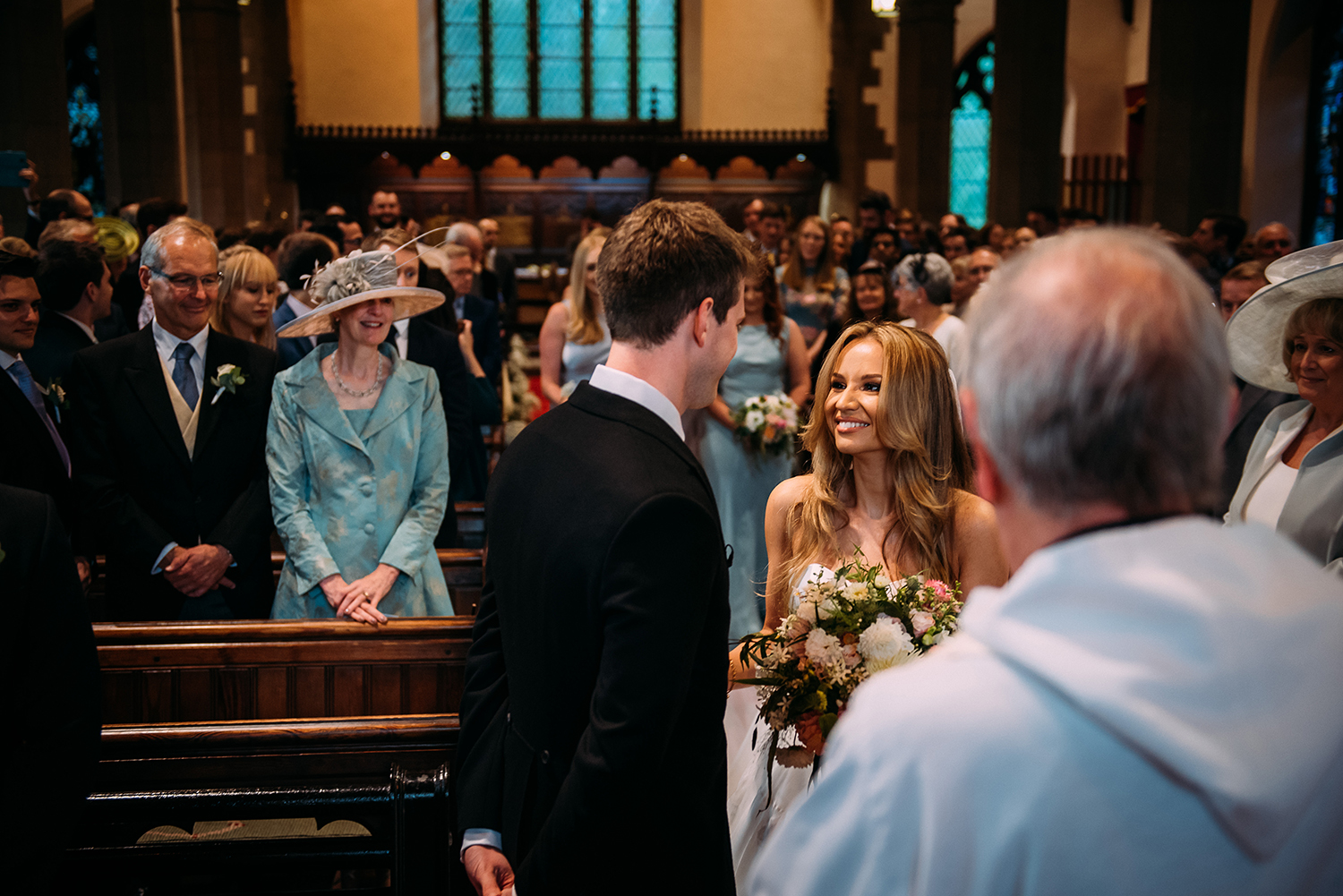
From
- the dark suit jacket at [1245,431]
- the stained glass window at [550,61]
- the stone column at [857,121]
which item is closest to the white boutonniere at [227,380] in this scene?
the dark suit jacket at [1245,431]

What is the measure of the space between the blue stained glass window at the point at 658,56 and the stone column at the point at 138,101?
30.5 ft

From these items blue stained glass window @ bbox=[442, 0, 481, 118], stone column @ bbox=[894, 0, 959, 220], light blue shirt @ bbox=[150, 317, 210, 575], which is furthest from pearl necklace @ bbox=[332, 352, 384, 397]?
blue stained glass window @ bbox=[442, 0, 481, 118]

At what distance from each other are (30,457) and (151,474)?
35 cm

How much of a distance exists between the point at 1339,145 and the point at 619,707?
14907mm

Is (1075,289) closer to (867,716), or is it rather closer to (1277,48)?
(867,716)

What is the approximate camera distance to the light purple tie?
133 inches

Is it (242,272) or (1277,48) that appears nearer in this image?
(242,272)

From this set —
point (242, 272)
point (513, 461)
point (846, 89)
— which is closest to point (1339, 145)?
point (846, 89)

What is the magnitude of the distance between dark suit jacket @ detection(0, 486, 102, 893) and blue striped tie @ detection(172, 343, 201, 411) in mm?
1611

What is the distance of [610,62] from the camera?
19.6m

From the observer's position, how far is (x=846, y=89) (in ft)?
60.7

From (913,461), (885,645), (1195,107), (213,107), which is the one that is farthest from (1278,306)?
(213,107)

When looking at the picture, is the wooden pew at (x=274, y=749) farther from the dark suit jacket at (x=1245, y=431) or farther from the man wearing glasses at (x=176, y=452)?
the dark suit jacket at (x=1245, y=431)

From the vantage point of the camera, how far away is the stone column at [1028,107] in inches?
450
